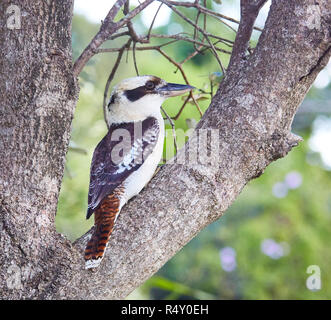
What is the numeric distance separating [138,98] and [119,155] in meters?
0.45

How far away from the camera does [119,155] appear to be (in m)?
2.81

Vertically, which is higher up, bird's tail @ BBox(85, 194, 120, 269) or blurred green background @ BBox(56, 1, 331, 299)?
blurred green background @ BBox(56, 1, 331, 299)

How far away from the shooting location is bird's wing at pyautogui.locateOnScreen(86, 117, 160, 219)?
2.65 m

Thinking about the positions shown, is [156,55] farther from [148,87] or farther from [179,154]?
[179,154]

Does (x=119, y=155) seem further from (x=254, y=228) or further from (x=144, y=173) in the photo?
(x=254, y=228)

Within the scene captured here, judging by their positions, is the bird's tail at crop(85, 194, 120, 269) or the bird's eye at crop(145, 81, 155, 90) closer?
the bird's tail at crop(85, 194, 120, 269)

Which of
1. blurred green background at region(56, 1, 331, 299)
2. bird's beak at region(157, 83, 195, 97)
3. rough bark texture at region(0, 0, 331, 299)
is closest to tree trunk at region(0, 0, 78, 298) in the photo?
rough bark texture at region(0, 0, 331, 299)

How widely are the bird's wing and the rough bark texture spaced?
0.39 meters

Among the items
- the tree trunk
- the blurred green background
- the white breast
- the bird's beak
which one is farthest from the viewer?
the blurred green background

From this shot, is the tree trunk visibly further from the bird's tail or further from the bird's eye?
the bird's eye

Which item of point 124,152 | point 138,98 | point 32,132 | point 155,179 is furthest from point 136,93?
point 32,132

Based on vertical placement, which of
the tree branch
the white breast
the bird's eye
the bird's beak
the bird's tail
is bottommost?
the bird's tail

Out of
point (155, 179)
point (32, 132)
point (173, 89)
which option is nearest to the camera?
point (32, 132)

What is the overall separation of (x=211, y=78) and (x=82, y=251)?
3.93 ft
